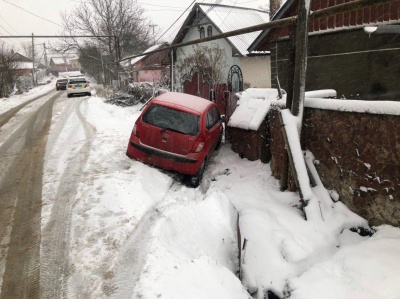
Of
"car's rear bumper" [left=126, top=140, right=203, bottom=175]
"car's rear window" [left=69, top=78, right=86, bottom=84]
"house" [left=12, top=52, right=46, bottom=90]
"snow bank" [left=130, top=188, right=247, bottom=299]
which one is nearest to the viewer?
"snow bank" [left=130, top=188, right=247, bottom=299]

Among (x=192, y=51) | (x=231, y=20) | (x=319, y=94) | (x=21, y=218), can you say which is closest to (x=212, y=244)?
(x=21, y=218)

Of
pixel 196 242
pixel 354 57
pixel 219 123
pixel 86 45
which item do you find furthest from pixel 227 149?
pixel 86 45

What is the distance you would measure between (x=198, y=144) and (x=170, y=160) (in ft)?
2.12

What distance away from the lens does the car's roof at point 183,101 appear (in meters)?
6.57

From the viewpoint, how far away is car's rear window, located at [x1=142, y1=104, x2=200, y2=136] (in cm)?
626

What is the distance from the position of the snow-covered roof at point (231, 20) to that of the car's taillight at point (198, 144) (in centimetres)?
1357

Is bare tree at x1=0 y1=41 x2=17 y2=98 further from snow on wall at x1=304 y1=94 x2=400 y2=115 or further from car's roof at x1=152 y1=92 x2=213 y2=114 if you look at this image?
snow on wall at x1=304 y1=94 x2=400 y2=115

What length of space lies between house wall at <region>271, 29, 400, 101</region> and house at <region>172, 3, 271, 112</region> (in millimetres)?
7435

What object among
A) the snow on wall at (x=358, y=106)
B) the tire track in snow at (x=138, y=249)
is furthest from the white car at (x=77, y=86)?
the snow on wall at (x=358, y=106)

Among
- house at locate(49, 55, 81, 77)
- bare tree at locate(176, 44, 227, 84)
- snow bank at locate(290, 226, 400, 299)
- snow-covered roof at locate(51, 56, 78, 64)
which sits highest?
snow-covered roof at locate(51, 56, 78, 64)

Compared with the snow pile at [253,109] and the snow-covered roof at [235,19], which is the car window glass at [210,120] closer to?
the snow pile at [253,109]

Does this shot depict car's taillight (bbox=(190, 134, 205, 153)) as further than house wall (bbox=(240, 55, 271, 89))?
No

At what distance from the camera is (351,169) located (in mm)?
4562

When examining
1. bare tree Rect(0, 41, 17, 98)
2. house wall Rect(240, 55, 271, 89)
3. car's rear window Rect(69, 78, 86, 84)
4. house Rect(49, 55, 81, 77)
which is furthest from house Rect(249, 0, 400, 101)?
house Rect(49, 55, 81, 77)
